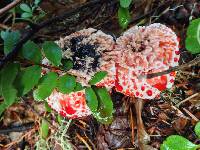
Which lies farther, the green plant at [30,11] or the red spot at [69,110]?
the green plant at [30,11]

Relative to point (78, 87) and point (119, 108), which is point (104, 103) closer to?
point (78, 87)

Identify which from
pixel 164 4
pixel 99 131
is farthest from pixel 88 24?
pixel 99 131

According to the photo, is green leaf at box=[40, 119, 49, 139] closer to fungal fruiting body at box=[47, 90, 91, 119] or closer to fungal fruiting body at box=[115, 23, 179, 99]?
fungal fruiting body at box=[47, 90, 91, 119]

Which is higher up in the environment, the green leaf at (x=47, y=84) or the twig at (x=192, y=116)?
the green leaf at (x=47, y=84)

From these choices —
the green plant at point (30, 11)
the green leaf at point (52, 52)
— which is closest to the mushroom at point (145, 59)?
the green leaf at point (52, 52)

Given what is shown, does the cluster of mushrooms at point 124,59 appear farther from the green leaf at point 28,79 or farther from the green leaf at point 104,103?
the green leaf at point 28,79

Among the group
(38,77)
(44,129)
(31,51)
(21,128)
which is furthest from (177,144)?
(21,128)

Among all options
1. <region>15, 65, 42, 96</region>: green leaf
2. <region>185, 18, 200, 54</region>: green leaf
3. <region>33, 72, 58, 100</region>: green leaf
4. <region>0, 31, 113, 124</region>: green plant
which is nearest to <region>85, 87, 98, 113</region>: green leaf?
<region>0, 31, 113, 124</region>: green plant

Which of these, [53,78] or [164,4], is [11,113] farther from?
[164,4]
